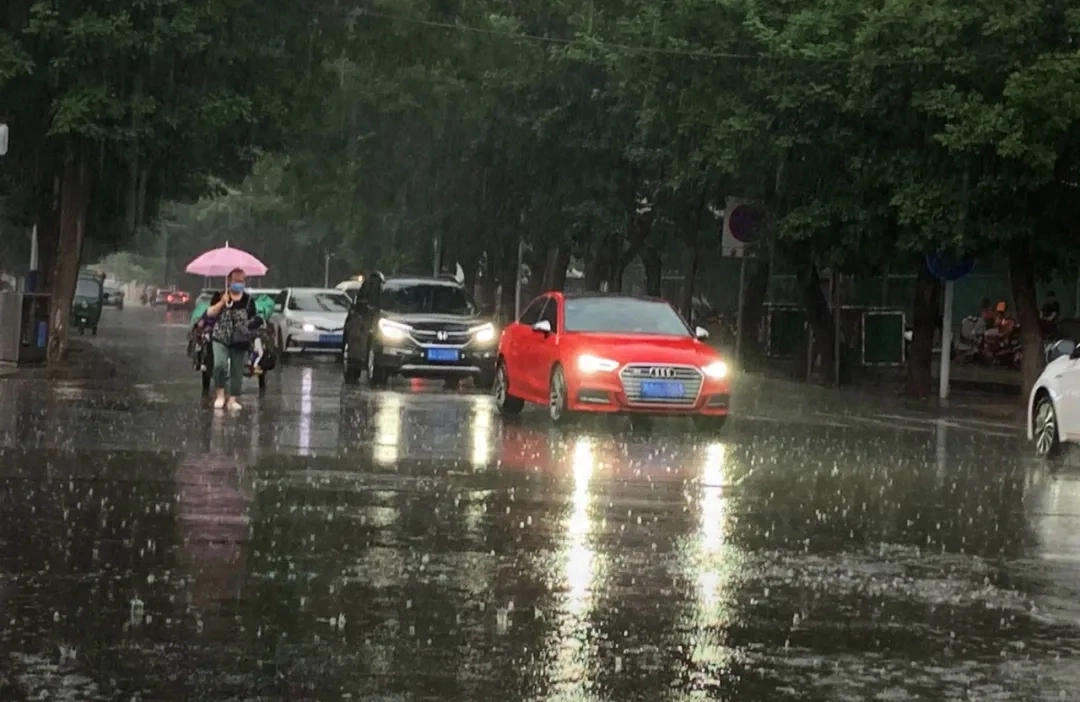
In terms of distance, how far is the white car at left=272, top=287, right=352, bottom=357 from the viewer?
4238 cm

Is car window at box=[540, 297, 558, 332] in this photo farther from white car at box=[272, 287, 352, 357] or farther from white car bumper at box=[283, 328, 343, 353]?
white car bumper at box=[283, 328, 343, 353]

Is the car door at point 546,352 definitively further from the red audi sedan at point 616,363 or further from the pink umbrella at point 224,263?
the pink umbrella at point 224,263

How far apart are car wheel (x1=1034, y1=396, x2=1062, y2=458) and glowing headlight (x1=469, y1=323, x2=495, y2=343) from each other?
11663 mm

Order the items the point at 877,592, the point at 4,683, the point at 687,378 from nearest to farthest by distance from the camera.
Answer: the point at 4,683, the point at 877,592, the point at 687,378

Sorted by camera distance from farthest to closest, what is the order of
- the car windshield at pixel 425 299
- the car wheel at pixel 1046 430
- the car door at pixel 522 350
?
the car windshield at pixel 425 299 → the car door at pixel 522 350 → the car wheel at pixel 1046 430

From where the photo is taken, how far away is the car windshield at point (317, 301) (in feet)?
142

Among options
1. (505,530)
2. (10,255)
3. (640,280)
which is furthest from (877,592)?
(10,255)

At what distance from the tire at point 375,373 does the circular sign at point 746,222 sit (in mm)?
9067

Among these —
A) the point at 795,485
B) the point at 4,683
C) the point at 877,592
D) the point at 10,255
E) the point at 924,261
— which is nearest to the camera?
the point at 4,683

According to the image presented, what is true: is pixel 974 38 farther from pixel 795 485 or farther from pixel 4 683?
pixel 4 683

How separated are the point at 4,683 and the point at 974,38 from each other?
22802 millimetres

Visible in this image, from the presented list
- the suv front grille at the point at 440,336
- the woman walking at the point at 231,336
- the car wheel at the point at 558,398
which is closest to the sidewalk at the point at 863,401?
the suv front grille at the point at 440,336

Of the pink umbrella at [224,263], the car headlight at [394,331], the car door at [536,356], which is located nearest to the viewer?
the car door at [536,356]

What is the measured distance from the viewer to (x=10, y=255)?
88.0m
